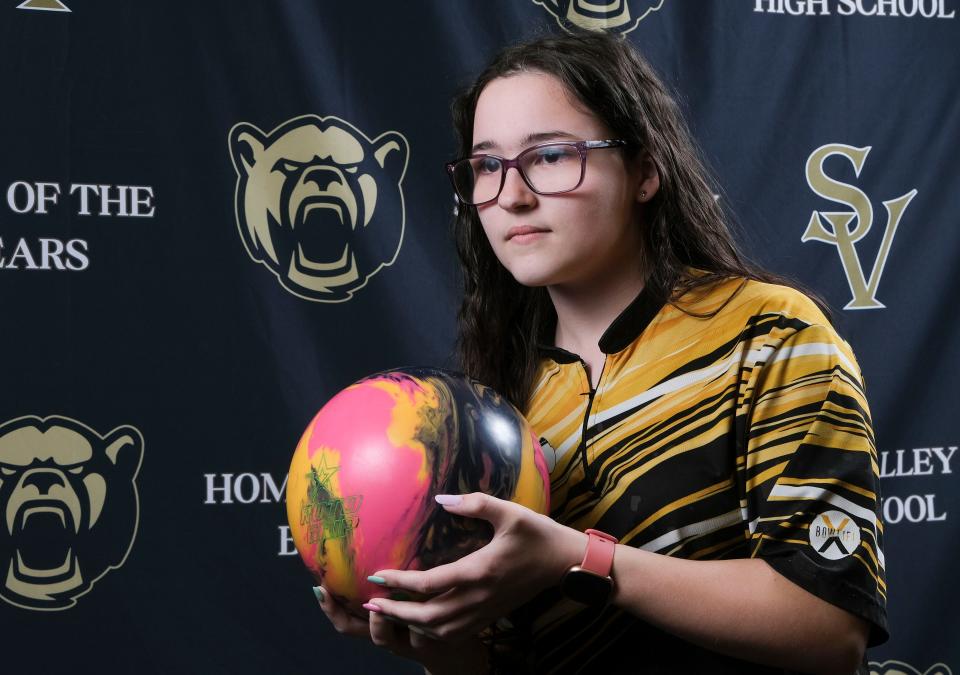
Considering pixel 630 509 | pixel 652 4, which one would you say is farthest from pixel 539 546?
pixel 652 4

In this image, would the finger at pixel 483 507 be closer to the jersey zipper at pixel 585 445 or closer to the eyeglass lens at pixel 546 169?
the jersey zipper at pixel 585 445

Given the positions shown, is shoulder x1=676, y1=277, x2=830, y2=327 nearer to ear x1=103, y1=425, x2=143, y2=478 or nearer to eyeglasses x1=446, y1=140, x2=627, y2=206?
eyeglasses x1=446, y1=140, x2=627, y2=206

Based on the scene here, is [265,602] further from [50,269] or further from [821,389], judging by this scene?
[821,389]

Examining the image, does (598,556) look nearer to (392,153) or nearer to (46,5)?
(392,153)

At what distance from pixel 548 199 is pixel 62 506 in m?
1.19

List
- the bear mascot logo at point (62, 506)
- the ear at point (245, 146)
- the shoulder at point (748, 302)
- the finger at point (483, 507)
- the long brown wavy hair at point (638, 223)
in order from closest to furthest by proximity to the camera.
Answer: the finger at point (483, 507) < the shoulder at point (748, 302) < the long brown wavy hair at point (638, 223) < the bear mascot logo at point (62, 506) < the ear at point (245, 146)

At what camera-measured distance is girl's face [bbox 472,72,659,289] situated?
108 centimetres

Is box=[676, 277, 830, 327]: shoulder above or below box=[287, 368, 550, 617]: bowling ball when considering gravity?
above

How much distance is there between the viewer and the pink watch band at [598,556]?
3.10 ft

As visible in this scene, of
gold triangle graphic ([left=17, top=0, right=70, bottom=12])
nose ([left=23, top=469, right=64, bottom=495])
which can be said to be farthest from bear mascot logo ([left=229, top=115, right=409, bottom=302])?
nose ([left=23, top=469, right=64, bottom=495])

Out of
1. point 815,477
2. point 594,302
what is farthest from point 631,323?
point 815,477

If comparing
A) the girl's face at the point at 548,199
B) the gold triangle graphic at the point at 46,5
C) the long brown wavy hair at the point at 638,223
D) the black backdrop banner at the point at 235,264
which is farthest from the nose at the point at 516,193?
the gold triangle graphic at the point at 46,5

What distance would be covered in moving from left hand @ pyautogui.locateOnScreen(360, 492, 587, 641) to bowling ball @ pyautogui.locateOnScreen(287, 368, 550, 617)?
2 centimetres

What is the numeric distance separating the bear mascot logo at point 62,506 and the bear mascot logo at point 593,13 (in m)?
1.17
